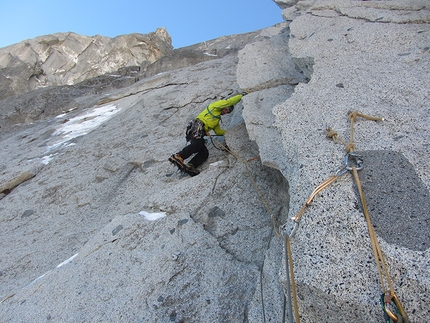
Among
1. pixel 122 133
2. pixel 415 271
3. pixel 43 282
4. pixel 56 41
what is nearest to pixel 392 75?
pixel 415 271

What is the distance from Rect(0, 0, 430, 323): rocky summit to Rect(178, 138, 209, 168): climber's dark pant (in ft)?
0.48

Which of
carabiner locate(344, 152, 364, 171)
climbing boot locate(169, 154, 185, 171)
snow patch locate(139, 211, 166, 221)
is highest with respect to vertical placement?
carabiner locate(344, 152, 364, 171)

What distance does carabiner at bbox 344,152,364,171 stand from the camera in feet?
6.56

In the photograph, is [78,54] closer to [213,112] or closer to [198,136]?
[213,112]

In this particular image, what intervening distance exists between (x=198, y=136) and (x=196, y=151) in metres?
0.20

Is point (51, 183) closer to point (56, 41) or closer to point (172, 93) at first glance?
point (172, 93)

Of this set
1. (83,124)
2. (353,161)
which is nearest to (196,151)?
(353,161)

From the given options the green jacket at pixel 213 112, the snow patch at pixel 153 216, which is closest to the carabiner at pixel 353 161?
the snow patch at pixel 153 216

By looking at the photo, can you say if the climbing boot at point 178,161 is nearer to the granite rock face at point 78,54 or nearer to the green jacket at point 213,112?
the green jacket at point 213,112

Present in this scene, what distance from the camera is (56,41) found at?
21.0 metres

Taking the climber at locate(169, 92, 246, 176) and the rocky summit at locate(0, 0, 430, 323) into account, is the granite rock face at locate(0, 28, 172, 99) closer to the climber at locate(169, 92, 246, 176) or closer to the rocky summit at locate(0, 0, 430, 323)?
the rocky summit at locate(0, 0, 430, 323)

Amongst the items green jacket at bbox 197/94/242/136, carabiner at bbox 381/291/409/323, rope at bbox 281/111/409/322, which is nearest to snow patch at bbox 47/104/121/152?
green jacket at bbox 197/94/242/136

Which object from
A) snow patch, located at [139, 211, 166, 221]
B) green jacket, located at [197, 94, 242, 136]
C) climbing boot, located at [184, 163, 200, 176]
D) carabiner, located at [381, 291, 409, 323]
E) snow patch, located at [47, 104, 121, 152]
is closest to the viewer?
carabiner, located at [381, 291, 409, 323]

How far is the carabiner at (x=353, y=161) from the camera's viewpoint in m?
2.00
